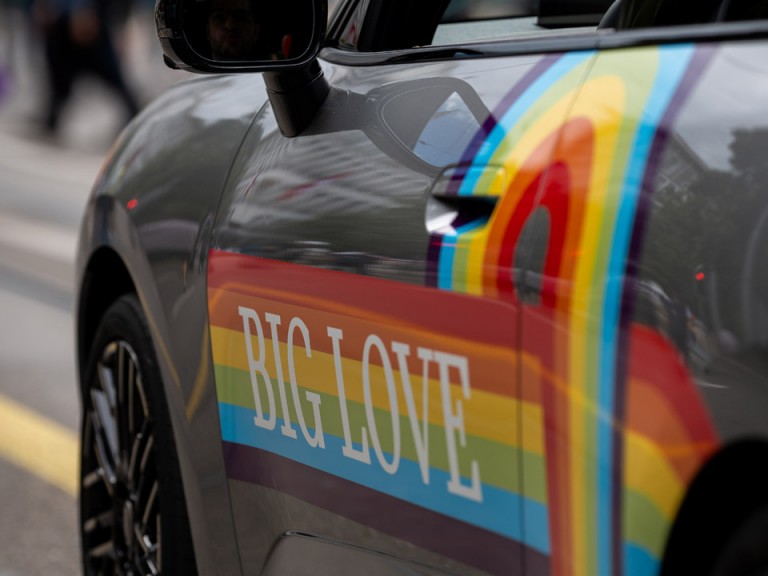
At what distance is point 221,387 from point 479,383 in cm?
85

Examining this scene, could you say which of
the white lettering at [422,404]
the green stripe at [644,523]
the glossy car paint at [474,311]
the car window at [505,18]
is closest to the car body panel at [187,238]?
the glossy car paint at [474,311]

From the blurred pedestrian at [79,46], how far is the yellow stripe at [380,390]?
14328 millimetres

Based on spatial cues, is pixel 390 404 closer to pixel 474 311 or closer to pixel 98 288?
pixel 474 311

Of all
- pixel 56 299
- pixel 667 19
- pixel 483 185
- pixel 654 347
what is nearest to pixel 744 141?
pixel 654 347

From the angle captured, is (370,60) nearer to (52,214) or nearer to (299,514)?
(299,514)

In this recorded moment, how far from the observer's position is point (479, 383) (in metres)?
1.91

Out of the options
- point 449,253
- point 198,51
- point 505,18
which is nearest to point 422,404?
point 449,253

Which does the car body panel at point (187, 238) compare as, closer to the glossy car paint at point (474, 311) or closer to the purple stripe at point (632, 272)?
the glossy car paint at point (474, 311)

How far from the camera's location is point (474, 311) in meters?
1.93

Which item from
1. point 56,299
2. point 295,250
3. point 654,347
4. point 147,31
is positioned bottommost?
point 147,31

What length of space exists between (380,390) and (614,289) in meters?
0.53

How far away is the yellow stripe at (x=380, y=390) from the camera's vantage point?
1856mm

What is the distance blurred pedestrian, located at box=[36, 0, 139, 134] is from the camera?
1686cm

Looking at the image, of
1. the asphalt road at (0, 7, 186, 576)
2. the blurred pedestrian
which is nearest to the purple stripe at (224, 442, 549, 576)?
the asphalt road at (0, 7, 186, 576)
